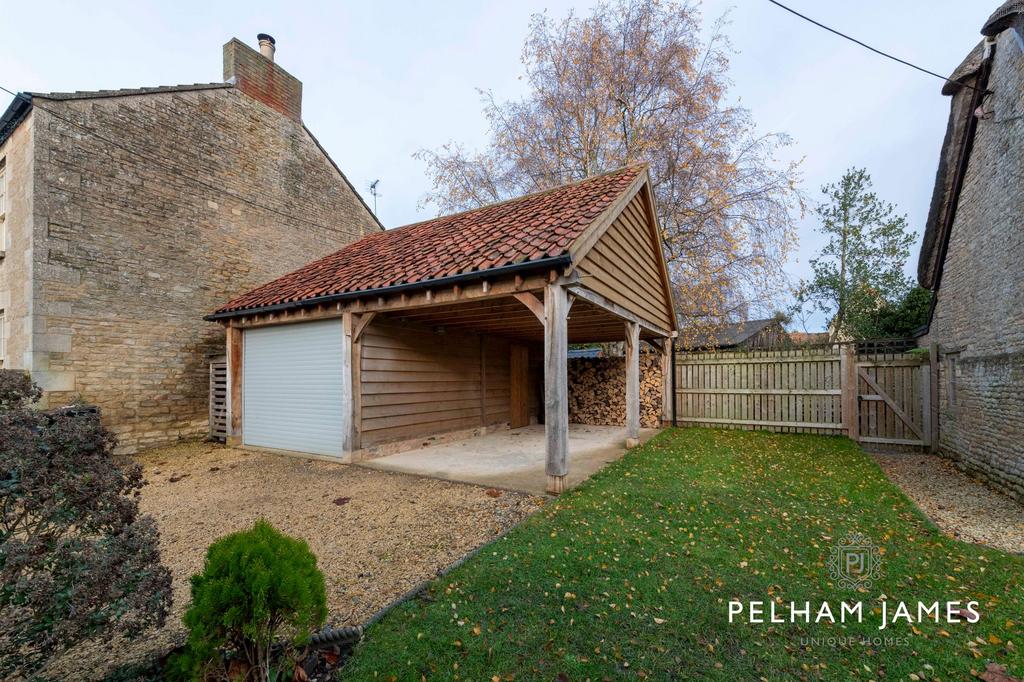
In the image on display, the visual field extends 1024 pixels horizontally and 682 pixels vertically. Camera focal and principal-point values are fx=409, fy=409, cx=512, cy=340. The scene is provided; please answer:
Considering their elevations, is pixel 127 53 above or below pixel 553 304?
above

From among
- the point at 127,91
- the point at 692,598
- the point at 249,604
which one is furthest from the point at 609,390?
the point at 127,91

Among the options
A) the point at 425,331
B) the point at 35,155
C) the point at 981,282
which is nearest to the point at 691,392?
the point at 981,282

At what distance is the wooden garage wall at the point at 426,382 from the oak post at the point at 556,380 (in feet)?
11.0

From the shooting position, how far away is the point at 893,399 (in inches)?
302

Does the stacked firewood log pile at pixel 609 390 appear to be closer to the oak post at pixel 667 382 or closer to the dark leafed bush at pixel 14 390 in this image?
the oak post at pixel 667 382

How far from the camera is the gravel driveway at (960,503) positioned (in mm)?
3717

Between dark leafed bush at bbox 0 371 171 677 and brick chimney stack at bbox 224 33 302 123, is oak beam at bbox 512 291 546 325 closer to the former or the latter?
dark leafed bush at bbox 0 371 171 677

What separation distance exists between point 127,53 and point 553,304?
32.6ft

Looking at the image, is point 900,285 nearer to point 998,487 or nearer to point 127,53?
point 998,487

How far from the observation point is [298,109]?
A: 10523 mm

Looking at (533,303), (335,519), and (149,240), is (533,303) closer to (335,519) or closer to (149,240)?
(335,519)

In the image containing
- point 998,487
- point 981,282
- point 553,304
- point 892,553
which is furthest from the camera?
point 981,282

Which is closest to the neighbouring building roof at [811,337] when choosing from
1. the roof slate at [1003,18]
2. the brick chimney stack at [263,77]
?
the roof slate at [1003,18]

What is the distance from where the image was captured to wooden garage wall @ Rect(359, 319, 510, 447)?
6758mm
